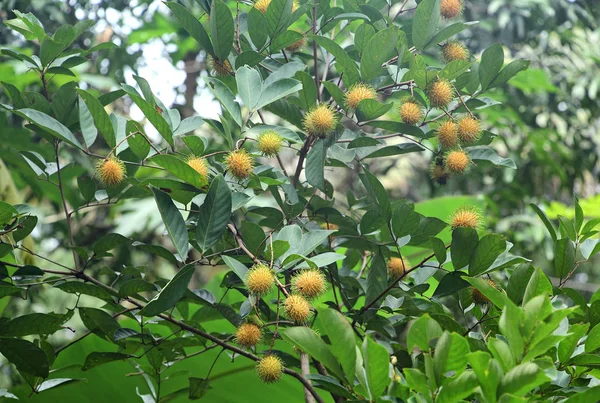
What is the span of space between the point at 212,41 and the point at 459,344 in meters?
0.55

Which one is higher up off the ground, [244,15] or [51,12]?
[244,15]

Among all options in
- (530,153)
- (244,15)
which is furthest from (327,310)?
(530,153)

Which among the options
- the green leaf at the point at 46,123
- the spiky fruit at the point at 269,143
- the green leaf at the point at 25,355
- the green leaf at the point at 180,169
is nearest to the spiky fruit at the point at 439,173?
the spiky fruit at the point at 269,143

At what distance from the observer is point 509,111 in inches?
138

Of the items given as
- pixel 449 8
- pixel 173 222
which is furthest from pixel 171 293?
pixel 449 8

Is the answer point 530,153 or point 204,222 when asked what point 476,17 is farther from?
point 204,222

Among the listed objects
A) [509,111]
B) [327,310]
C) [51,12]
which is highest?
[327,310]

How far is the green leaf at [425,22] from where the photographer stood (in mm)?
954

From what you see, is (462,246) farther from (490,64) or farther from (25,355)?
(25,355)

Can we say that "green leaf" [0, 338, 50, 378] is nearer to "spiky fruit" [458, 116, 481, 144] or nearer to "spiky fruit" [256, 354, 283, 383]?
"spiky fruit" [256, 354, 283, 383]

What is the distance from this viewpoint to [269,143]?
890 mm

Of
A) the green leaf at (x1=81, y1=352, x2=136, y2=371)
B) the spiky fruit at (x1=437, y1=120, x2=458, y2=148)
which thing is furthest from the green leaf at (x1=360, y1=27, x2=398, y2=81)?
the green leaf at (x1=81, y1=352, x2=136, y2=371)

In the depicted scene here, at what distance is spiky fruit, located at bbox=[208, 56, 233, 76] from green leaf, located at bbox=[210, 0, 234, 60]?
0.03 meters

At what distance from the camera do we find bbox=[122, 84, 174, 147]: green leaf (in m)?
0.81
